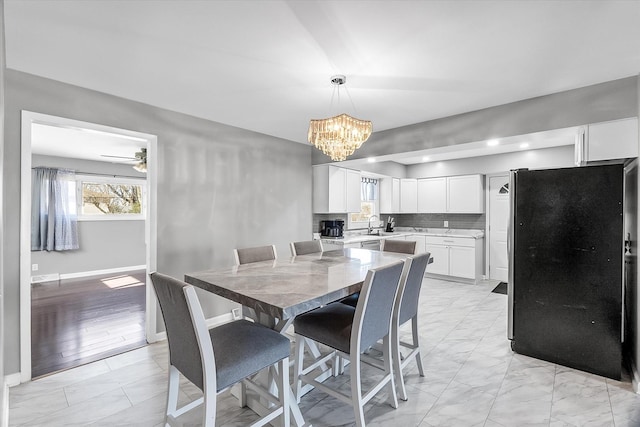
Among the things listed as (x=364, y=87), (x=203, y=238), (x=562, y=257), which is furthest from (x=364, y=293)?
(x=203, y=238)

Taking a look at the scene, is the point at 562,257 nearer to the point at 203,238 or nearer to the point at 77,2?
the point at 203,238

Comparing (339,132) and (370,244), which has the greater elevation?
(339,132)

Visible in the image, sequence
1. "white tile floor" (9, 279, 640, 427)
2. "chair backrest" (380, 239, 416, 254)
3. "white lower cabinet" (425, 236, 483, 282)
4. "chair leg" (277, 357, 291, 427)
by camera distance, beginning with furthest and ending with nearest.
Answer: "white lower cabinet" (425, 236, 483, 282) → "chair backrest" (380, 239, 416, 254) → "white tile floor" (9, 279, 640, 427) → "chair leg" (277, 357, 291, 427)

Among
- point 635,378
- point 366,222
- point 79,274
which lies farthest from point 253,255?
point 79,274

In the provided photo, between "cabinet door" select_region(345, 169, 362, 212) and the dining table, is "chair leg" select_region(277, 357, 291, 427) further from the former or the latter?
"cabinet door" select_region(345, 169, 362, 212)

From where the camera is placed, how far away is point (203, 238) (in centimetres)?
342

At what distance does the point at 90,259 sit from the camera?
6145 millimetres

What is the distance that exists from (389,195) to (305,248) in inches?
141

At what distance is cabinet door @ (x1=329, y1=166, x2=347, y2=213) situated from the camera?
4.78 metres

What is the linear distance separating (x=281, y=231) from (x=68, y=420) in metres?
2.84

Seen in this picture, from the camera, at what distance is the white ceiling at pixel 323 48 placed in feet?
5.31

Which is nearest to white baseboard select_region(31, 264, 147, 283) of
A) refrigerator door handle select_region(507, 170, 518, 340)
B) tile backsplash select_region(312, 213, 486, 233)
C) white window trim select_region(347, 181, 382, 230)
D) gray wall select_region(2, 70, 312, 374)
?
gray wall select_region(2, 70, 312, 374)

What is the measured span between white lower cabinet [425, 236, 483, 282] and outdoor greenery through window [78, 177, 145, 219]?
21.1 ft

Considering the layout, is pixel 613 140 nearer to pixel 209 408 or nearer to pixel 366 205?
pixel 209 408
